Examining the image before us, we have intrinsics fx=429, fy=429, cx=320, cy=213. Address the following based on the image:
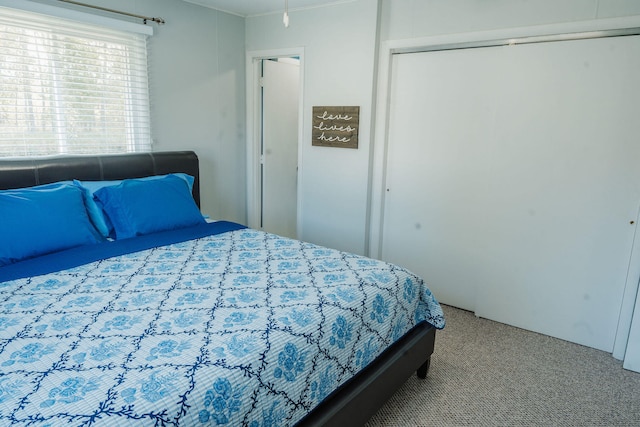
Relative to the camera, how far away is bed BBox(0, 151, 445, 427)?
4.15 feet

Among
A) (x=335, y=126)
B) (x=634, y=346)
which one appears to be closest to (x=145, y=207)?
(x=335, y=126)

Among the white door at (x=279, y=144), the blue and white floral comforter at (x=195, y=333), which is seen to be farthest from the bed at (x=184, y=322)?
the white door at (x=279, y=144)

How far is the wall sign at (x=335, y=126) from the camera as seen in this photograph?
11.7 ft

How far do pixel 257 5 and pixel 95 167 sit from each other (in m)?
1.93

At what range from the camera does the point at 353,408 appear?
1795 mm

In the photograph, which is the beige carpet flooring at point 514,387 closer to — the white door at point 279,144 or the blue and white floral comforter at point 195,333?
the blue and white floral comforter at point 195,333

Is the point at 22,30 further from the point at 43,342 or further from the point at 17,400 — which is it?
the point at 17,400

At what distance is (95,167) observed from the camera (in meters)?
3.01

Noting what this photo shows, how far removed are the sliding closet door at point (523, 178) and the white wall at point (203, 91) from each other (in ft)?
5.24

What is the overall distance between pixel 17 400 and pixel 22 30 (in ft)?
8.29

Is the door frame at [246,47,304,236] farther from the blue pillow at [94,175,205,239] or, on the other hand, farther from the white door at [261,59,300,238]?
the blue pillow at [94,175,205,239]

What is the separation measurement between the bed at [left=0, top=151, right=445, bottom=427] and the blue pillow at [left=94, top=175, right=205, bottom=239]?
1 centimetres

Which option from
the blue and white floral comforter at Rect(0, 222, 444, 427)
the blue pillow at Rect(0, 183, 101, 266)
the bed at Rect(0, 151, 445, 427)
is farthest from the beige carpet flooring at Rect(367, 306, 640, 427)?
the blue pillow at Rect(0, 183, 101, 266)

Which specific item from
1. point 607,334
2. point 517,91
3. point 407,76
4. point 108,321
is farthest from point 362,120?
point 108,321
